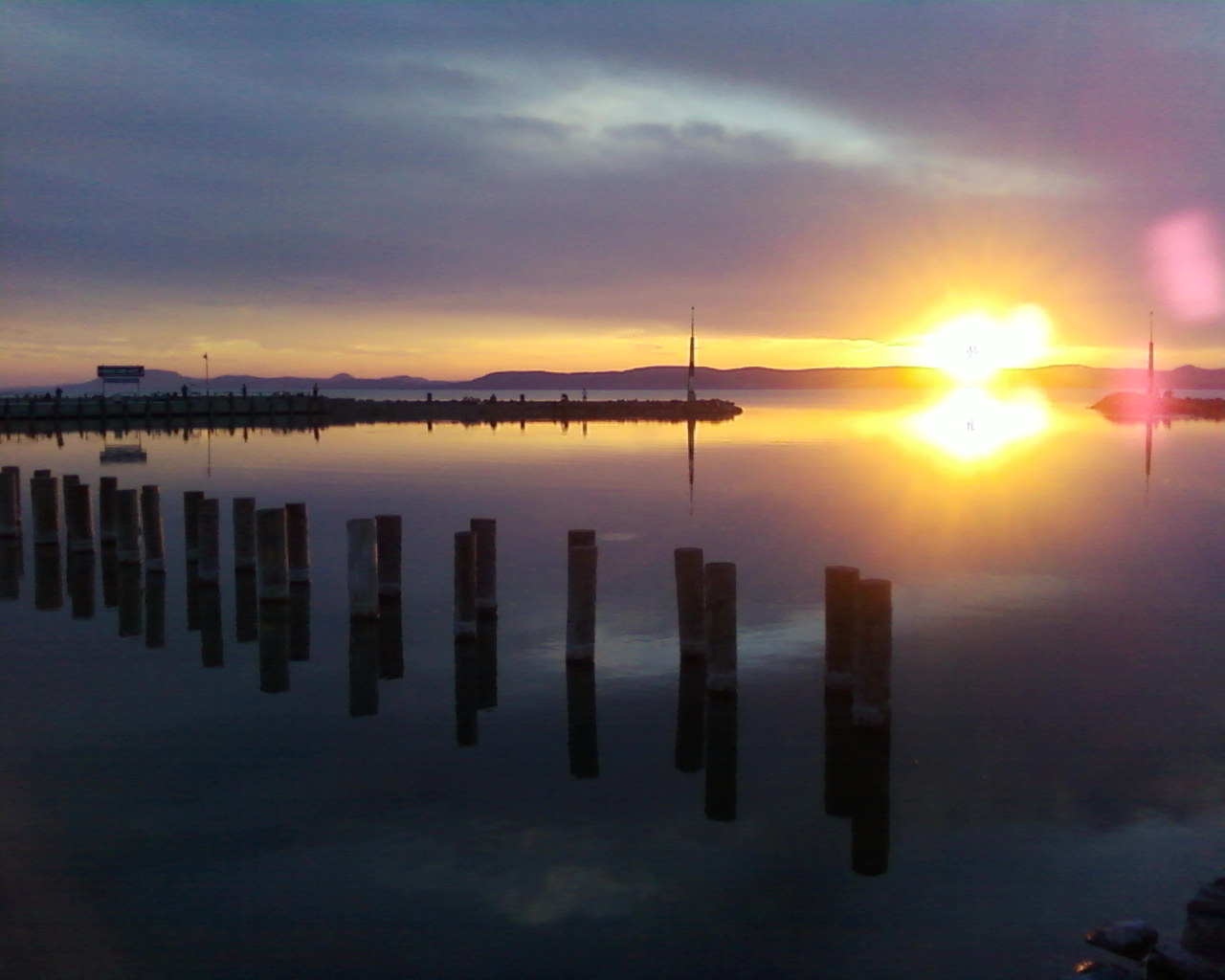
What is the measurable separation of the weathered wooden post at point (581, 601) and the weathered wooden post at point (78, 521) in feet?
41.9

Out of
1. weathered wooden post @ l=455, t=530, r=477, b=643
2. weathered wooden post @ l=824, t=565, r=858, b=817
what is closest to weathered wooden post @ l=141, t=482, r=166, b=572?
weathered wooden post @ l=455, t=530, r=477, b=643

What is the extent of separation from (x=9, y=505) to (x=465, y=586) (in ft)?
47.0

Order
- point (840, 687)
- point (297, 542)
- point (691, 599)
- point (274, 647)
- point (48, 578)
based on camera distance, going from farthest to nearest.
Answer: point (48, 578) → point (297, 542) → point (274, 647) → point (691, 599) → point (840, 687)

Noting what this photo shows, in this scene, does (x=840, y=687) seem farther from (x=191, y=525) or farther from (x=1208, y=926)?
(x=191, y=525)

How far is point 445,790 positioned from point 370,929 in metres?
2.63

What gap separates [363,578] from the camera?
15.9m

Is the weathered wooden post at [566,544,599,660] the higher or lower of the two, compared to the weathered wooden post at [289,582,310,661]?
higher

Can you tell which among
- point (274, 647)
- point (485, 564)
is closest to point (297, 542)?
point (274, 647)

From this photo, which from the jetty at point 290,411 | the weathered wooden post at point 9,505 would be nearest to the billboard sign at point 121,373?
the jetty at point 290,411

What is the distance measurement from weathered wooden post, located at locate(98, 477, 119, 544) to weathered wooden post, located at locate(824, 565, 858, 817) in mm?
14988

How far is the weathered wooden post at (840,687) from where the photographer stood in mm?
10469

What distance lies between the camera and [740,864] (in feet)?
29.2

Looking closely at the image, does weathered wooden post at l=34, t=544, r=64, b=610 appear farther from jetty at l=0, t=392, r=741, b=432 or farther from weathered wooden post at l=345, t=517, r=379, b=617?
jetty at l=0, t=392, r=741, b=432

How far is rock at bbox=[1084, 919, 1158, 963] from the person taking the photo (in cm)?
735
